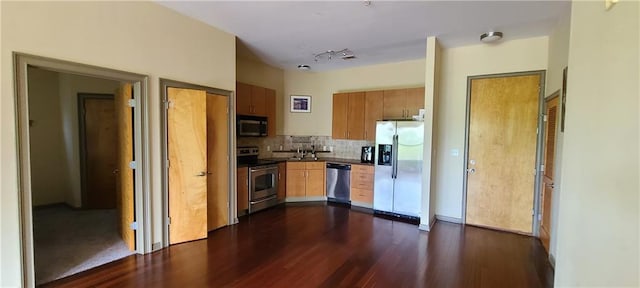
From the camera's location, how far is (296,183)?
577cm

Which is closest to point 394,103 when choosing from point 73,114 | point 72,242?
point 72,242

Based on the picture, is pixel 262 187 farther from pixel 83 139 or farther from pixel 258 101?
pixel 83 139

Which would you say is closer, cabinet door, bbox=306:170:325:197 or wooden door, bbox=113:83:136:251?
wooden door, bbox=113:83:136:251

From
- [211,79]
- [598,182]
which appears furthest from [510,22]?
[211,79]

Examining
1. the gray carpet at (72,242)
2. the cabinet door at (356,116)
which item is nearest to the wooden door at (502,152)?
the cabinet door at (356,116)

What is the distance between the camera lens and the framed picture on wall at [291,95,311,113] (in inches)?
253

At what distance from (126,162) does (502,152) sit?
5.06 metres

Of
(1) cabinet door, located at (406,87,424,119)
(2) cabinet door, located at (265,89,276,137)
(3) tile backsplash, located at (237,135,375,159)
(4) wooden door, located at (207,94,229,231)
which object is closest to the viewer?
(4) wooden door, located at (207,94,229,231)

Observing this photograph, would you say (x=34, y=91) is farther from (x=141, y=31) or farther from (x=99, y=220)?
(x=141, y=31)

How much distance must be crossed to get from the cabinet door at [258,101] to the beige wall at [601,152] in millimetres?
4639

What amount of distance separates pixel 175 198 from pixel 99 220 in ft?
6.30

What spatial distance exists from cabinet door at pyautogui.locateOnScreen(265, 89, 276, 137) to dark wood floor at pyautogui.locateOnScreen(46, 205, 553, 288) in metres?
2.15

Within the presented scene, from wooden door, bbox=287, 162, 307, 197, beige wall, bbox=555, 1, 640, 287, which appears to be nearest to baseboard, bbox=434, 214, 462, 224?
wooden door, bbox=287, 162, 307, 197

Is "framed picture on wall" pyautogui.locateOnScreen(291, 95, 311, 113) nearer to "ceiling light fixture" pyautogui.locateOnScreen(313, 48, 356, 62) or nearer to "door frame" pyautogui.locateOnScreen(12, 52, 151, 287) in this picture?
"ceiling light fixture" pyautogui.locateOnScreen(313, 48, 356, 62)
